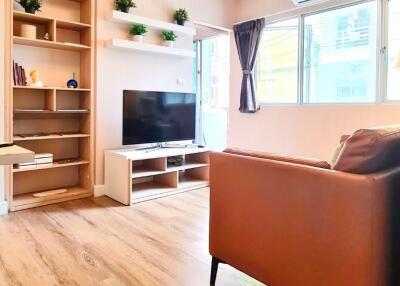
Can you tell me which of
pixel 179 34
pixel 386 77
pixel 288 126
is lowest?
pixel 288 126

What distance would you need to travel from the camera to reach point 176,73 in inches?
180

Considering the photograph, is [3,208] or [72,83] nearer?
[3,208]

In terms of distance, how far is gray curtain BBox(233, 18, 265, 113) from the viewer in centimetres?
468

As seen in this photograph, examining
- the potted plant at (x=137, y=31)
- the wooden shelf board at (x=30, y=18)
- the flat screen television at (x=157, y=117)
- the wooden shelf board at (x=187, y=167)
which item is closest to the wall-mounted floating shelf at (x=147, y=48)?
the potted plant at (x=137, y=31)

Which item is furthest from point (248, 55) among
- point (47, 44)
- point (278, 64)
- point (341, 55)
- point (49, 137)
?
point (49, 137)

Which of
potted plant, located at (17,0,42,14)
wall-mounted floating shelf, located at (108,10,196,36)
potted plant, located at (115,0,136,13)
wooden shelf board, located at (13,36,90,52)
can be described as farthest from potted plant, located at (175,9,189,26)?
potted plant, located at (17,0,42,14)

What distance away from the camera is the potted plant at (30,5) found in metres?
3.24

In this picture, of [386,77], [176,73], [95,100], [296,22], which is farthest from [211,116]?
[386,77]

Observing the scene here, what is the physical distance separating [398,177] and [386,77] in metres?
2.65

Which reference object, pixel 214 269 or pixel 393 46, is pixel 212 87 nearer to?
pixel 393 46

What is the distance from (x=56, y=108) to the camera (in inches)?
142

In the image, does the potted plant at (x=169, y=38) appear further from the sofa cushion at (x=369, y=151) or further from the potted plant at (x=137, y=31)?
the sofa cushion at (x=369, y=151)

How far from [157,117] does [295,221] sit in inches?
108

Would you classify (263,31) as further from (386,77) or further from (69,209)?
(69,209)
